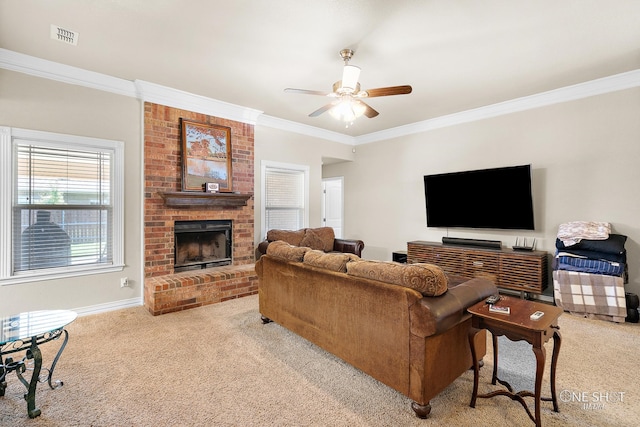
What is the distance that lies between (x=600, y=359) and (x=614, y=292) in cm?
119

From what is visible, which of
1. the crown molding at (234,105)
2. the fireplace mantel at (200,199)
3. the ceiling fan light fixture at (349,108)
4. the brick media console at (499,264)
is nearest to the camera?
the ceiling fan light fixture at (349,108)

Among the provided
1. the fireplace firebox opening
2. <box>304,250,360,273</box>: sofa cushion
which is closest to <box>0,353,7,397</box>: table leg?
<box>304,250,360,273</box>: sofa cushion

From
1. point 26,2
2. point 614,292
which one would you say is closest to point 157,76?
point 26,2

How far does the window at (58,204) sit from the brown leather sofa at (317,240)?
6.97 ft

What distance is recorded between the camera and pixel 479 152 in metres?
4.77

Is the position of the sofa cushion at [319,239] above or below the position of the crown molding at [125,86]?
below

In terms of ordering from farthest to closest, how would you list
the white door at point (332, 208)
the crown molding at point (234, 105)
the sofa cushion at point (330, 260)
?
the white door at point (332, 208)
the crown molding at point (234, 105)
the sofa cushion at point (330, 260)

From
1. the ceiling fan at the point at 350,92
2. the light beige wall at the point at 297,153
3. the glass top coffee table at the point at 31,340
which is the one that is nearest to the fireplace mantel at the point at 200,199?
the light beige wall at the point at 297,153

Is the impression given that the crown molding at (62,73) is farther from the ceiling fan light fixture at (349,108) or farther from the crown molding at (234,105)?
the ceiling fan light fixture at (349,108)

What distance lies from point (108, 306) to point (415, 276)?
3.75 meters

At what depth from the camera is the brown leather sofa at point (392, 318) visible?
1798 mm

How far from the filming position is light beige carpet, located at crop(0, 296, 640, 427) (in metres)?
1.81

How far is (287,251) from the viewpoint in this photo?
2.88 metres

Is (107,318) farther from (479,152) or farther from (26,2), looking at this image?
(479,152)
